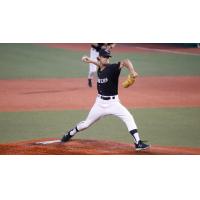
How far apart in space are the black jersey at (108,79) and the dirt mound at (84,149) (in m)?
0.81

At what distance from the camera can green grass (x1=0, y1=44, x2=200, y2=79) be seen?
32.7ft

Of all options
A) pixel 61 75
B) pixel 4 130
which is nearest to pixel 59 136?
pixel 4 130

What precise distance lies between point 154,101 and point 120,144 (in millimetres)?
2190

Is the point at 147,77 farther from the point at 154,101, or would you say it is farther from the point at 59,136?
the point at 59,136

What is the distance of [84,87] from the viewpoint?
11109mm

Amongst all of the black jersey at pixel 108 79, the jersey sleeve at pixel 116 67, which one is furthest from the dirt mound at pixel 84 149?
the jersey sleeve at pixel 116 67

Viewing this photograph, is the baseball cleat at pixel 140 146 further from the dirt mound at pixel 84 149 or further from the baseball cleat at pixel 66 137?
the baseball cleat at pixel 66 137

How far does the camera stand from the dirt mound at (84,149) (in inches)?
303

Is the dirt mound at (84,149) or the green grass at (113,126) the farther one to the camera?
the green grass at (113,126)

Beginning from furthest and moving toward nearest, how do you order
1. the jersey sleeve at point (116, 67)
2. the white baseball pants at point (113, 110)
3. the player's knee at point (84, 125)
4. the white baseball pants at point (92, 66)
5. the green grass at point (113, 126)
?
the white baseball pants at point (92, 66) < the green grass at point (113, 126) < the player's knee at point (84, 125) < the white baseball pants at point (113, 110) < the jersey sleeve at point (116, 67)

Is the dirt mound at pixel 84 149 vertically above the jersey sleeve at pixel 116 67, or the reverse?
the jersey sleeve at pixel 116 67

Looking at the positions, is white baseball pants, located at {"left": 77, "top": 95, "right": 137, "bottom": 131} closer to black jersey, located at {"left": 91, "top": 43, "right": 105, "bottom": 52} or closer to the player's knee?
the player's knee

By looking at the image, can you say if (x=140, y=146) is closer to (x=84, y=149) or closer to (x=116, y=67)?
(x=84, y=149)
